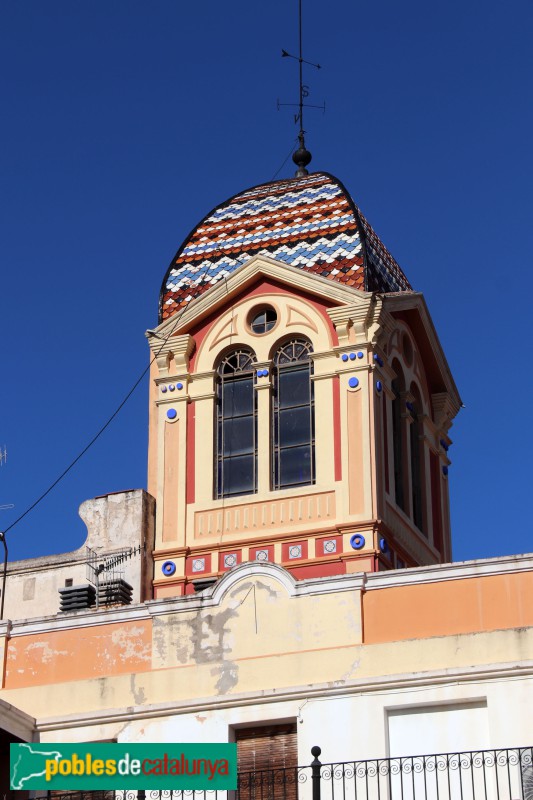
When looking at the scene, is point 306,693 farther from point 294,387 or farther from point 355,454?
point 294,387

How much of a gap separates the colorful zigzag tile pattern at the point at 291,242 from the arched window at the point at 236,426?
1.70m

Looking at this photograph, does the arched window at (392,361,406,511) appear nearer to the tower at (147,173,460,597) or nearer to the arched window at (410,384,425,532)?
the tower at (147,173,460,597)

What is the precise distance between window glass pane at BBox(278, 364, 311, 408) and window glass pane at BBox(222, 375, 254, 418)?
0.54 meters

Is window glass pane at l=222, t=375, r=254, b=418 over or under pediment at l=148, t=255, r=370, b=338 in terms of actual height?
under

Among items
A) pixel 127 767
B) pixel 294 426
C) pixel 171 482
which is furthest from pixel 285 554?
pixel 127 767

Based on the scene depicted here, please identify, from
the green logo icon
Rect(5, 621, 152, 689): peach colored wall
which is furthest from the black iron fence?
Rect(5, 621, 152, 689): peach colored wall

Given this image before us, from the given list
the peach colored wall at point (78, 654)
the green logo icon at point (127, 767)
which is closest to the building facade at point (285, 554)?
the peach colored wall at point (78, 654)

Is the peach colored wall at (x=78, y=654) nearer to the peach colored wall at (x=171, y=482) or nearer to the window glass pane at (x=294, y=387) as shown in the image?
the peach colored wall at (x=171, y=482)

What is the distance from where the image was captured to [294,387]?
31031 mm

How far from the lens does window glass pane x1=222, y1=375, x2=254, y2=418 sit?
31203 mm

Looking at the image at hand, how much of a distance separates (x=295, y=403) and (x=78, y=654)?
24.6ft

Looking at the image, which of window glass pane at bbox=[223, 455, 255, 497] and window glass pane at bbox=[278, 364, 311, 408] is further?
window glass pane at bbox=[278, 364, 311, 408]

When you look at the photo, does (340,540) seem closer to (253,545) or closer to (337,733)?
(253,545)

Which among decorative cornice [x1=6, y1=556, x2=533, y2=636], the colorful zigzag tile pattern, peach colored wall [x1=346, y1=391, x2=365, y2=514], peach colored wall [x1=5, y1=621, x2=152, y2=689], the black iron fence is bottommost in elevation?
the black iron fence
